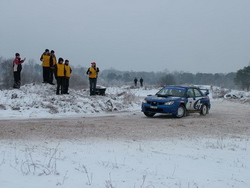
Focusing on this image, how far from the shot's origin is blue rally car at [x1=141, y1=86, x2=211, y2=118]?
15.3 metres

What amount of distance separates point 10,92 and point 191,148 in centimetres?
1169

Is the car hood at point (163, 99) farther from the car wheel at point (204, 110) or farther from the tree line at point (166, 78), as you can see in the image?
the tree line at point (166, 78)

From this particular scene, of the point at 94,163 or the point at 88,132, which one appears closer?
the point at 94,163

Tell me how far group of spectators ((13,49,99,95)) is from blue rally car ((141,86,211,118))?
4.76 metres

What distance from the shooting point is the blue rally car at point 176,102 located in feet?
50.2

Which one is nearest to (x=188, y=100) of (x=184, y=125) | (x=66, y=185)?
(x=184, y=125)

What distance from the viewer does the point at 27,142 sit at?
322 inches

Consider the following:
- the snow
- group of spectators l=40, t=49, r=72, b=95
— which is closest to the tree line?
group of spectators l=40, t=49, r=72, b=95

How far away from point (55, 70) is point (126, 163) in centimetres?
1162

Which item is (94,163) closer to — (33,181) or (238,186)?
(33,181)

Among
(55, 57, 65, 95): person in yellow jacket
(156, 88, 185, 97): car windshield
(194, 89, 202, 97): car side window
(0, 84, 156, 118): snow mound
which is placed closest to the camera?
(0, 84, 156, 118): snow mound

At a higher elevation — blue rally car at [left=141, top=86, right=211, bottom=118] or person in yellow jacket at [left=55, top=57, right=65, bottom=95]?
person in yellow jacket at [left=55, top=57, right=65, bottom=95]

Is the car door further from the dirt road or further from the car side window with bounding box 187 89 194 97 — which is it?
the dirt road

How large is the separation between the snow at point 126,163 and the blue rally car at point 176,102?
16.7 feet
